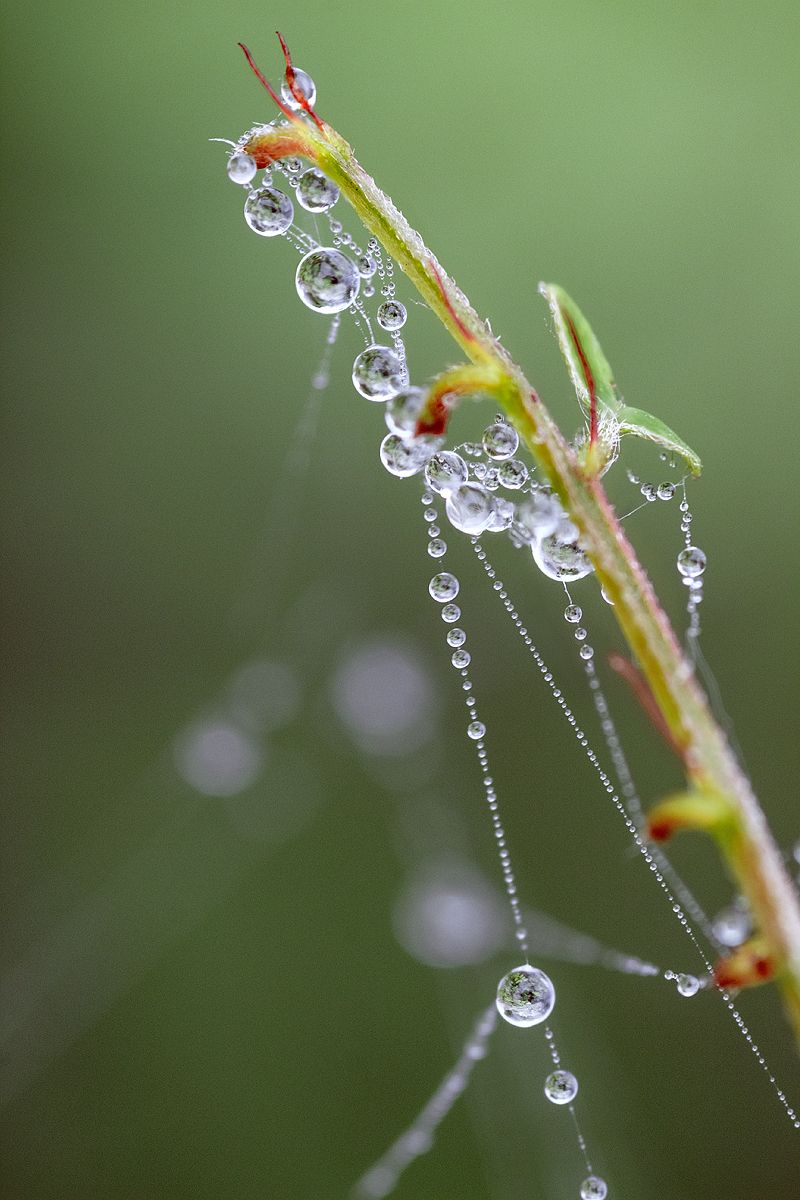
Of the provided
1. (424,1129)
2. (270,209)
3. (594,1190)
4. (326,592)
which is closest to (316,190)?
(270,209)

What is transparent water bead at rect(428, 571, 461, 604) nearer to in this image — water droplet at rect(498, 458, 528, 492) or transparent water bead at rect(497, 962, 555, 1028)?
water droplet at rect(498, 458, 528, 492)

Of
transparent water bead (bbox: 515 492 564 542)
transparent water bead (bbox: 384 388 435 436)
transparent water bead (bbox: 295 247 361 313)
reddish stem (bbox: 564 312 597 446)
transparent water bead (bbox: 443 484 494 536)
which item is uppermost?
transparent water bead (bbox: 295 247 361 313)

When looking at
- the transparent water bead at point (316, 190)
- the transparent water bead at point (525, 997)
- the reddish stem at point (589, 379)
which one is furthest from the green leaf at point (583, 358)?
the transparent water bead at point (525, 997)

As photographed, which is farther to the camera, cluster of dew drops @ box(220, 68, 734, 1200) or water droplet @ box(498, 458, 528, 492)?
water droplet @ box(498, 458, 528, 492)

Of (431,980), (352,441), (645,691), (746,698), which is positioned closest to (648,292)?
(352,441)

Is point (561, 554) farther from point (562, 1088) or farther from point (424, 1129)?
point (424, 1129)

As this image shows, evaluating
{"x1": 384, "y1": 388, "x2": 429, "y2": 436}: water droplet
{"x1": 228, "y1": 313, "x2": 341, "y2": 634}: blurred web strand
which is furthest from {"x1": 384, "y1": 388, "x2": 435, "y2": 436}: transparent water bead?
{"x1": 228, "y1": 313, "x2": 341, "y2": 634}: blurred web strand

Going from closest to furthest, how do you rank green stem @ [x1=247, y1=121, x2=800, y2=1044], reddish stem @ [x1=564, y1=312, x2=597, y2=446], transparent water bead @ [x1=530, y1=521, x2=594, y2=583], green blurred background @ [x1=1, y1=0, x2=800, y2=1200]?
green stem @ [x1=247, y1=121, x2=800, y2=1044] → reddish stem @ [x1=564, y1=312, x2=597, y2=446] → transparent water bead @ [x1=530, y1=521, x2=594, y2=583] → green blurred background @ [x1=1, y1=0, x2=800, y2=1200]
